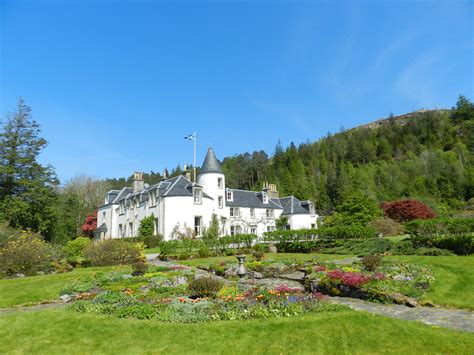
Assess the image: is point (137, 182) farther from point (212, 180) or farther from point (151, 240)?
point (151, 240)

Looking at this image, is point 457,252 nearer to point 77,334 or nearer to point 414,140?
point 77,334

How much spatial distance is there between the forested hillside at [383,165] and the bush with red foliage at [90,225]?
1429 inches

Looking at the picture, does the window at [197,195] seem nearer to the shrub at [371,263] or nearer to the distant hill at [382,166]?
the shrub at [371,263]

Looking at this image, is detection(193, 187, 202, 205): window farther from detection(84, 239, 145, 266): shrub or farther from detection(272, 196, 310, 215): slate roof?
detection(84, 239, 145, 266): shrub

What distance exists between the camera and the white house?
36.3 meters

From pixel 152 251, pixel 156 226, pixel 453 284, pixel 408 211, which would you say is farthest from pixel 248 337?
pixel 408 211

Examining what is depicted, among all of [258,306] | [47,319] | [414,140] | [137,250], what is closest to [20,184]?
[137,250]

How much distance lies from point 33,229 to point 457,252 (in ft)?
123

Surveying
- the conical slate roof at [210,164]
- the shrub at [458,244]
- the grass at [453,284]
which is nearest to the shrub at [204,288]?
the grass at [453,284]

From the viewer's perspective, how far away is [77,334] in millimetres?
8078

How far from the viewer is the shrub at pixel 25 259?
1794 cm

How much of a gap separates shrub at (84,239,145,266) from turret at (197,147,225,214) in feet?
56.4

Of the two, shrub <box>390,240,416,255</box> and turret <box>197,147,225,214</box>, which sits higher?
turret <box>197,147,225,214</box>

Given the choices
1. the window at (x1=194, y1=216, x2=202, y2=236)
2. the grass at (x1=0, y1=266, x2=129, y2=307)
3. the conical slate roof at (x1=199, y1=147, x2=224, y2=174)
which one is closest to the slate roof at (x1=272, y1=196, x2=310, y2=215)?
the conical slate roof at (x1=199, y1=147, x2=224, y2=174)
